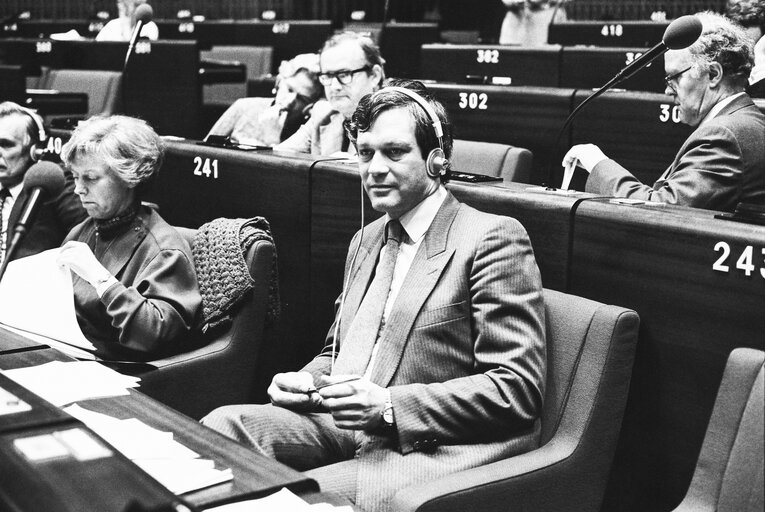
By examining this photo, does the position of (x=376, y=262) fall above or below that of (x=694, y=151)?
below

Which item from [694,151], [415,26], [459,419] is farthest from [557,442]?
[415,26]

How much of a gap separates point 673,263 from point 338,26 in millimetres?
7654

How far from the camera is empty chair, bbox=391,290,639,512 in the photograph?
1.79 m

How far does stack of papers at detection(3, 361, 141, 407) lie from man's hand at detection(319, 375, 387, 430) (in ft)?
1.34

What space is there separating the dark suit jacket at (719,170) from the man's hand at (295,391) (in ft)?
3.22

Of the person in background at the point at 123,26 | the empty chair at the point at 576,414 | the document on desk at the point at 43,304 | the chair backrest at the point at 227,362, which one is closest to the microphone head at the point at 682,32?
the empty chair at the point at 576,414

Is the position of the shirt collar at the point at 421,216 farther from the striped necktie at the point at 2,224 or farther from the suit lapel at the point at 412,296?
the striped necktie at the point at 2,224

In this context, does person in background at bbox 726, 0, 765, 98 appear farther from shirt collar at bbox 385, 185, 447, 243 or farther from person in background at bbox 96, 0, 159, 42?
person in background at bbox 96, 0, 159, 42

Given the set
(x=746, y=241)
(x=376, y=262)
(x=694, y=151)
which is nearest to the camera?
(x=746, y=241)

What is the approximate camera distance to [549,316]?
6.55 ft

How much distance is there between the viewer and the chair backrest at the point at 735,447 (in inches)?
59.1

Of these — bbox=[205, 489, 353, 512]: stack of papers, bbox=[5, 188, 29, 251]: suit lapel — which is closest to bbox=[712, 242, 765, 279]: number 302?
bbox=[205, 489, 353, 512]: stack of papers

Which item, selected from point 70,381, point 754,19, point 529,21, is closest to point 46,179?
point 70,381

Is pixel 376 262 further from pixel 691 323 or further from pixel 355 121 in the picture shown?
pixel 691 323
